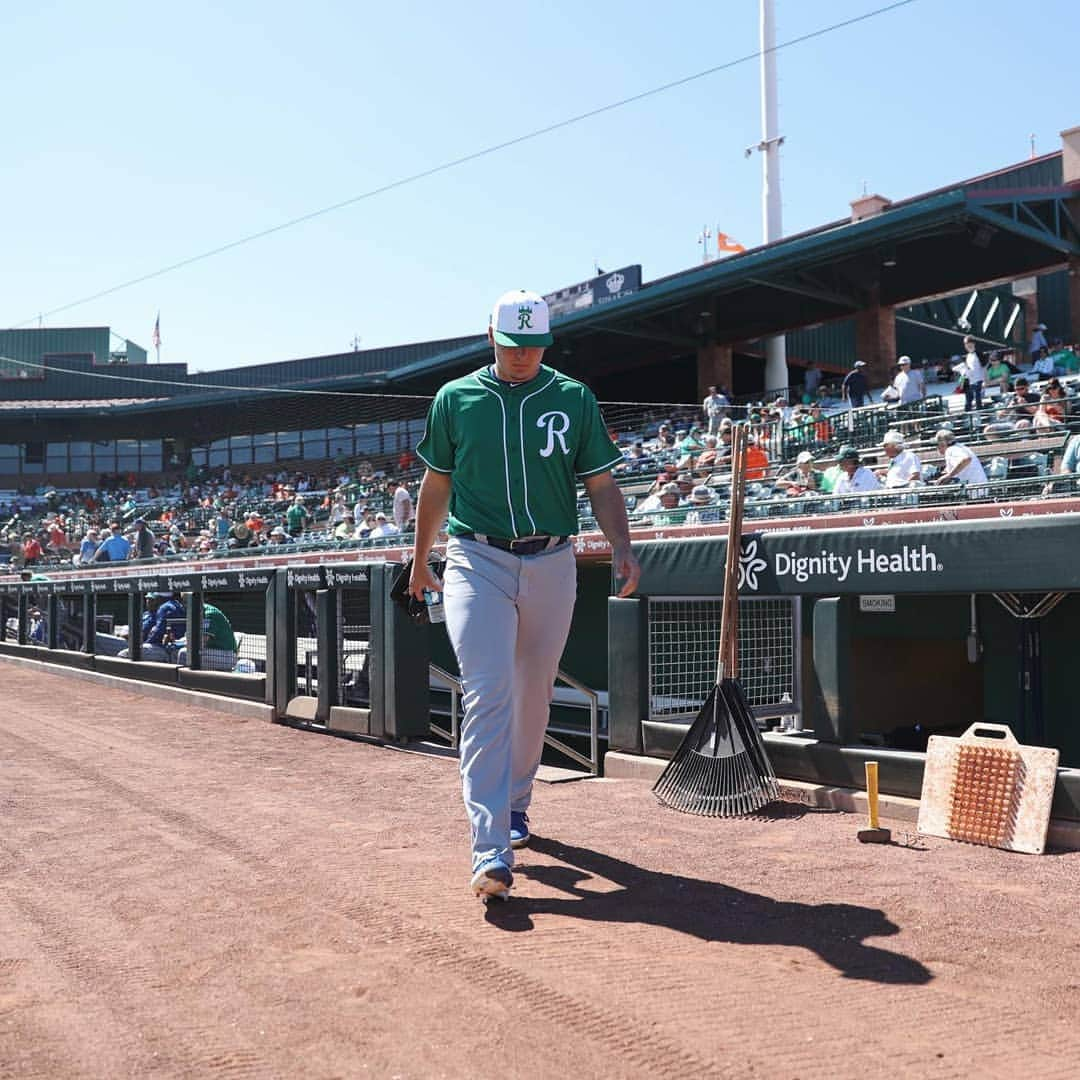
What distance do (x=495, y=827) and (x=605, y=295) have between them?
908 inches

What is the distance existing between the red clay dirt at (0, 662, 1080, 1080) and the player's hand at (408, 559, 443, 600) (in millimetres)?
1046

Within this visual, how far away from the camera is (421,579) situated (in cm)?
442

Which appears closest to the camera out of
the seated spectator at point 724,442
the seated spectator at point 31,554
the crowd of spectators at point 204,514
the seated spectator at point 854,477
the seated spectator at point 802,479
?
the seated spectator at point 854,477

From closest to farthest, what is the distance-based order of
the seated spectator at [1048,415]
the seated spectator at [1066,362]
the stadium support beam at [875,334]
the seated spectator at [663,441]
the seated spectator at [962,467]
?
the seated spectator at [962,467], the seated spectator at [1048,415], the seated spectator at [1066,362], the seated spectator at [663,441], the stadium support beam at [875,334]

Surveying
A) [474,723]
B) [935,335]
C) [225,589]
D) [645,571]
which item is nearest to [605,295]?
[935,335]

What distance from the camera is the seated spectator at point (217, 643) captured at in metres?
10.7

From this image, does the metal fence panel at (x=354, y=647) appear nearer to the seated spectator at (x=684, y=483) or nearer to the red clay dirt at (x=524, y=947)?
the red clay dirt at (x=524, y=947)

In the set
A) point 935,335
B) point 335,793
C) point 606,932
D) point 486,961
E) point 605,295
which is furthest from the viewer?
point 935,335

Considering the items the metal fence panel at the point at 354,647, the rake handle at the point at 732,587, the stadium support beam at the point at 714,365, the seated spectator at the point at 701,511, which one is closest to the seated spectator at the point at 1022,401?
the seated spectator at the point at 701,511

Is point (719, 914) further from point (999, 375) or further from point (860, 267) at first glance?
point (860, 267)

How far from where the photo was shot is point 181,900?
12.6ft

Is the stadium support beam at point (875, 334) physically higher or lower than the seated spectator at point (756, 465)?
higher

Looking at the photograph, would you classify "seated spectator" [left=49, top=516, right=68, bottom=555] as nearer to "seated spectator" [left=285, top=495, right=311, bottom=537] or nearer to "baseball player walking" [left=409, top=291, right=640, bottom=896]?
"seated spectator" [left=285, top=495, right=311, bottom=537]

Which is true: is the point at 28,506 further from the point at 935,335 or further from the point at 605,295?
the point at 935,335
